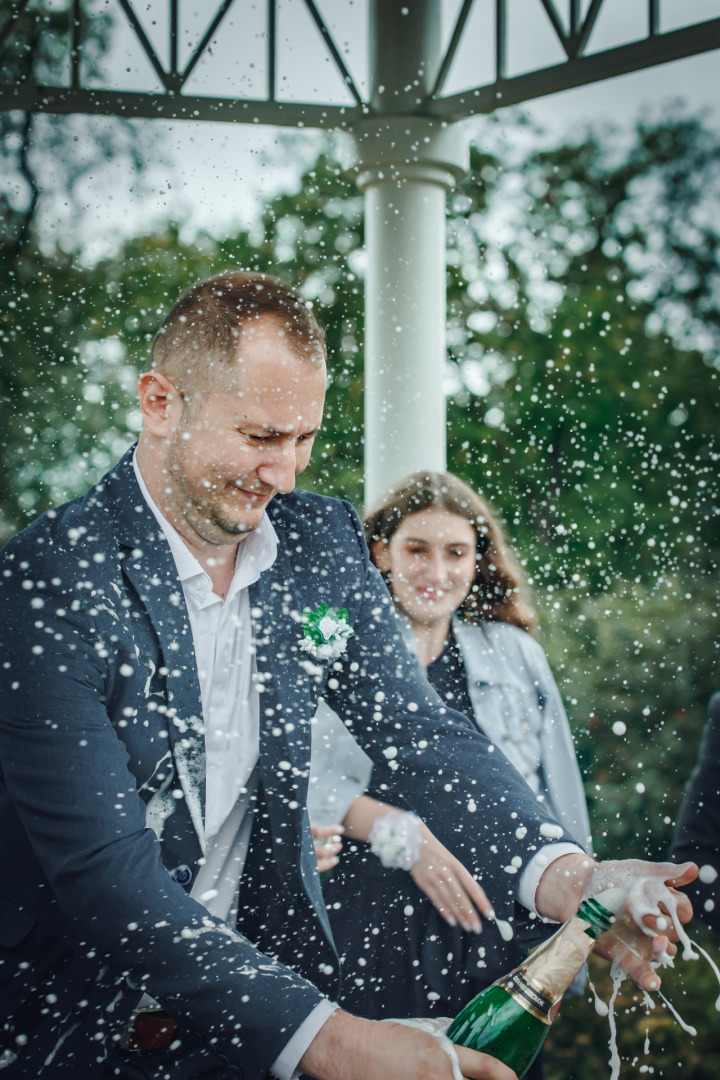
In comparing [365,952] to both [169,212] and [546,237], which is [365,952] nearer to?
[169,212]

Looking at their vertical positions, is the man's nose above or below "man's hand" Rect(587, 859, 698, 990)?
above

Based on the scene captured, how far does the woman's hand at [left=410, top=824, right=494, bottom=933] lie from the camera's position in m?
1.13

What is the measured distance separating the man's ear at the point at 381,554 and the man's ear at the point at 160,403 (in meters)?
0.42

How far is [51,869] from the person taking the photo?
80 cm

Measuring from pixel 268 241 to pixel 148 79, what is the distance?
0.89 feet

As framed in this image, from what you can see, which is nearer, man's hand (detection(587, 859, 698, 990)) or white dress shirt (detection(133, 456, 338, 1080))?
man's hand (detection(587, 859, 698, 990))

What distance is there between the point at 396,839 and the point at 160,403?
68 centimetres

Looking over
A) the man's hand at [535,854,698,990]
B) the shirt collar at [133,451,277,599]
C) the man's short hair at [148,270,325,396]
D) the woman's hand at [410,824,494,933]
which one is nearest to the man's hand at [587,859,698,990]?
the man's hand at [535,854,698,990]

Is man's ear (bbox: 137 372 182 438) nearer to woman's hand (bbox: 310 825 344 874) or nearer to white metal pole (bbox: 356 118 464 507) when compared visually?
white metal pole (bbox: 356 118 464 507)

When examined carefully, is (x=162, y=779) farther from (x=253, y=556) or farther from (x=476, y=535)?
(x=476, y=535)

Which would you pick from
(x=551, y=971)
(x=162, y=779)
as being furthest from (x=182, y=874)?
(x=551, y=971)

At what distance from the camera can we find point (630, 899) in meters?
0.81

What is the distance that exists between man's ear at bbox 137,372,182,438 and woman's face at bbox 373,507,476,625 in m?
0.43

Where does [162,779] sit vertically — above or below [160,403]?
below
